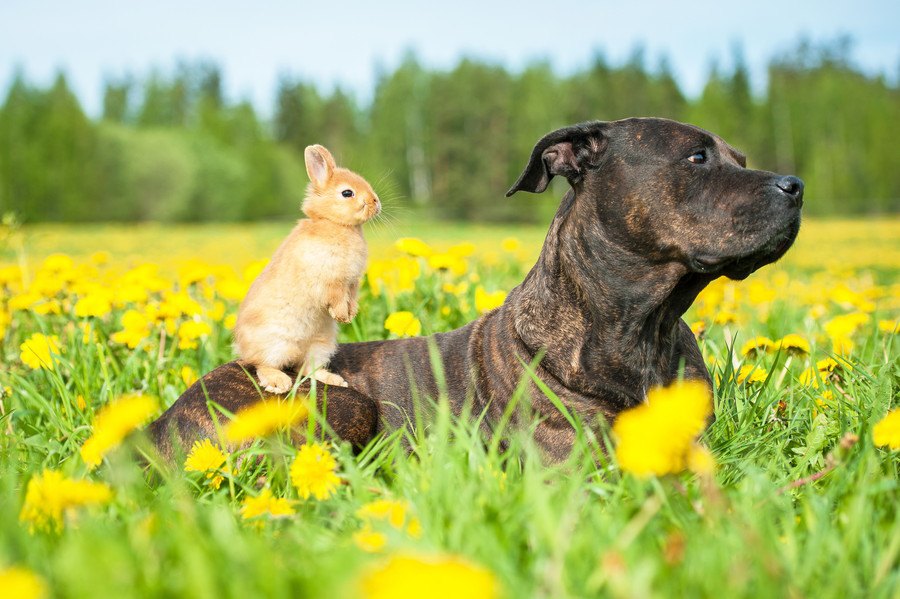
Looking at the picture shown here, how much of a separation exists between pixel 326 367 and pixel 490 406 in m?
0.80

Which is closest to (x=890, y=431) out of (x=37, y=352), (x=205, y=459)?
(x=205, y=459)

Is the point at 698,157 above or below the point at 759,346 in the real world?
above

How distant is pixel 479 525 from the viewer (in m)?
1.79

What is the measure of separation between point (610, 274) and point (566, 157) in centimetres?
58

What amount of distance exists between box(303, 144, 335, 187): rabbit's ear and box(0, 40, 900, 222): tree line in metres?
43.5

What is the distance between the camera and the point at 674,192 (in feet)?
10.4

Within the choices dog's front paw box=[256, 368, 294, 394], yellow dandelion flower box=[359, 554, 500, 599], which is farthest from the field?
dog's front paw box=[256, 368, 294, 394]

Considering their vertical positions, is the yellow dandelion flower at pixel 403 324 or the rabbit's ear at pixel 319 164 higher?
the rabbit's ear at pixel 319 164

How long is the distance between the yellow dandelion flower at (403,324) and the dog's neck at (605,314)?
773 mm

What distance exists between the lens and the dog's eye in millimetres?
3221

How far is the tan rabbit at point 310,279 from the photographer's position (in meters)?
3.17

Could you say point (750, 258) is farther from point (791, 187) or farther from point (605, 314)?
point (605, 314)

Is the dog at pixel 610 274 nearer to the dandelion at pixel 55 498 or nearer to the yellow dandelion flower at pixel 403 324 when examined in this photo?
the yellow dandelion flower at pixel 403 324

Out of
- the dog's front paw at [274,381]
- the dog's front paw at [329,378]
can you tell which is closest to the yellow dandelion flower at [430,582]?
the dog's front paw at [274,381]
